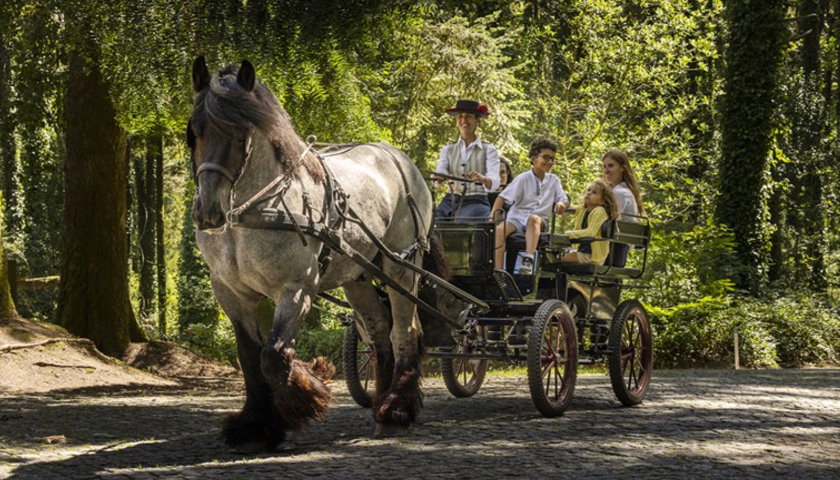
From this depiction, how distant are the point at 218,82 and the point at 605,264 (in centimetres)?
434

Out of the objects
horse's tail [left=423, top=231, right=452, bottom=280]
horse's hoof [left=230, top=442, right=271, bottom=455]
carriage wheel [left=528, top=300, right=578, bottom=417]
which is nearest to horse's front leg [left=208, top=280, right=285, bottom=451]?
horse's hoof [left=230, top=442, right=271, bottom=455]

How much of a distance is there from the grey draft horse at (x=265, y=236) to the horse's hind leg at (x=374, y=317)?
647mm

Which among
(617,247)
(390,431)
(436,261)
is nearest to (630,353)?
(617,247)

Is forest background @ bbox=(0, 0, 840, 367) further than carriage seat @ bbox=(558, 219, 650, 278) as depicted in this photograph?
Yes

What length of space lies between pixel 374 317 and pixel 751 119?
14658 mm

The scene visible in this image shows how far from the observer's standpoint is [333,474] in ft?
18.7

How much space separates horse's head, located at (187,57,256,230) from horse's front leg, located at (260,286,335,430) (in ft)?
2.40

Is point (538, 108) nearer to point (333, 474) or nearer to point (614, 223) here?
point (614, 223)

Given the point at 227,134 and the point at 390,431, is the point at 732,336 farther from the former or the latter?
the point at 227,134

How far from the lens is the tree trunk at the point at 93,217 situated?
495 inches

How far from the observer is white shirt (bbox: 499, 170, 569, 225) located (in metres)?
9.45

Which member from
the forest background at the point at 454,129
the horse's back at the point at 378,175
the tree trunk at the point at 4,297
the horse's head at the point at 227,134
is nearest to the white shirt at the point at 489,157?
the horse's back at the point at 378,175

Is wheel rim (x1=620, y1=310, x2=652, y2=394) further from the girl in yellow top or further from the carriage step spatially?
the carriage step

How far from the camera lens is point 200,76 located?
6.11 m
